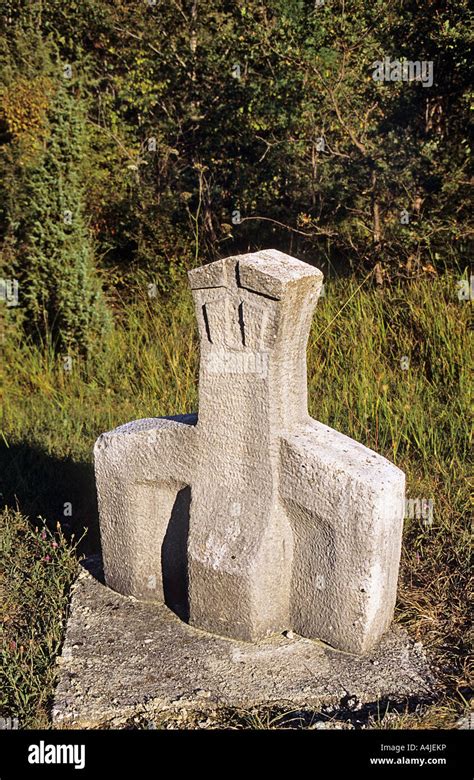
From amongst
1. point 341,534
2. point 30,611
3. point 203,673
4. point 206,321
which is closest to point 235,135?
point 206,321

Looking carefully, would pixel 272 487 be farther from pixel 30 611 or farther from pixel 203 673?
pixel 30 611

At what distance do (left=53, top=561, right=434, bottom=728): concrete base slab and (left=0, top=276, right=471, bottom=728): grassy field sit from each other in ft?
0.27

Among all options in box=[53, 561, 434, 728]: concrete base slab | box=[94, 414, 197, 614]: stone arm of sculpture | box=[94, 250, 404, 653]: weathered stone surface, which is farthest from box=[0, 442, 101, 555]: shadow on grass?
box=[94, 250, 404, 653]: weathered stone surface

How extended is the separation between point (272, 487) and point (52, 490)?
1868mm

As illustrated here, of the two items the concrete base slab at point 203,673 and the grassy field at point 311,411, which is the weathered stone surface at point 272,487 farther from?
the grassy field at point 311,411

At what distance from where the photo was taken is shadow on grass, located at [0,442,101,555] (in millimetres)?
4168

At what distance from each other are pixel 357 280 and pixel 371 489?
367 cm

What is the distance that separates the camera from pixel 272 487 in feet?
9.55

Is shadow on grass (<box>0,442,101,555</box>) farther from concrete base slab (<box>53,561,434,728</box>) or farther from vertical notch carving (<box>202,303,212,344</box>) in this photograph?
vertical notch carving (<box>202,303,212,344</box>)

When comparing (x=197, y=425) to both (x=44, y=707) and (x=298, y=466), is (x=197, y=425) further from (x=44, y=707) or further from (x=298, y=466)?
(x=44, y=707)

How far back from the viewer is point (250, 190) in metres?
6.86

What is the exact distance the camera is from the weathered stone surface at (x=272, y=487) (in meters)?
2.81

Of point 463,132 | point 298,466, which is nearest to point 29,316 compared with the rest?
point 463,132

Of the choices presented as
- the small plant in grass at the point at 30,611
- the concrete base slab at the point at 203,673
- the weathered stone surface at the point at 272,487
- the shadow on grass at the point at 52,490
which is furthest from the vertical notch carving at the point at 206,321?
the shadow on grass at the point at 52,490
